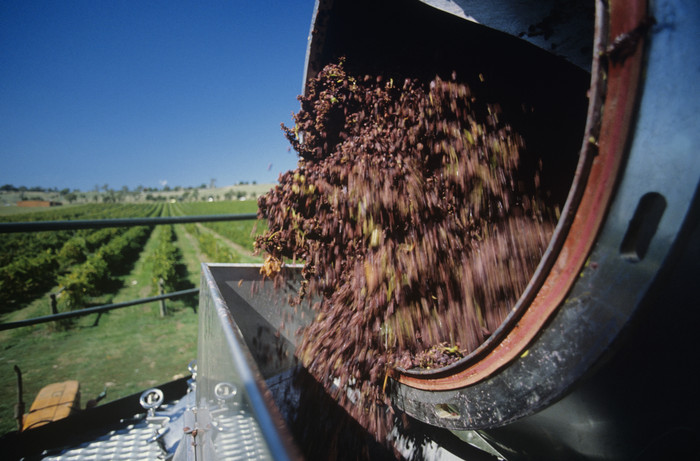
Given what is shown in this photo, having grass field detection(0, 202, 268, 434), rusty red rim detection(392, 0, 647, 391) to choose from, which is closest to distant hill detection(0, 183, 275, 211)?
grass field detection(0, 202, 268, 434)

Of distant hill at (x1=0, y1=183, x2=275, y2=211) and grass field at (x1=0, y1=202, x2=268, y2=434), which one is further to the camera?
distant hill at (x1=0, y1=183, x2=275, y2=211)

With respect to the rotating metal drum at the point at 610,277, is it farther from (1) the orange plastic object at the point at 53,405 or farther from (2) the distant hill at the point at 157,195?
(2) the distant hill at the point at 157,195

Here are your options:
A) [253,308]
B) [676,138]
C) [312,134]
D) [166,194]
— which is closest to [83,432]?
[253,308]

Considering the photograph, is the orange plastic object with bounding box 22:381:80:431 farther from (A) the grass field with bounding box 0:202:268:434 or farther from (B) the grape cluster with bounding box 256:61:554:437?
(B) the grape cluster with bounding box 256:61:554:437

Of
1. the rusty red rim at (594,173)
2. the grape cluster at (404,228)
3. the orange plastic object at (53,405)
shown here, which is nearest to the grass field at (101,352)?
the orange plastic object at (53,405)

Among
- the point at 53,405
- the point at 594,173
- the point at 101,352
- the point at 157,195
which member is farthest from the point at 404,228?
the point at 157,195

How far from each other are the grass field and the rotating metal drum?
15.8 feet

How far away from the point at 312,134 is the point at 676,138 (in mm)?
1548

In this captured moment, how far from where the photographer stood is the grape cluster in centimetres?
117

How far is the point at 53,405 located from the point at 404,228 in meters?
2.92

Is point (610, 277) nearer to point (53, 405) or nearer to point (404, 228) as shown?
point (404, 228)

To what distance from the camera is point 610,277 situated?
57cm

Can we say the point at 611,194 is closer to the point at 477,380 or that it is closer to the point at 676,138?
the point at 676,138

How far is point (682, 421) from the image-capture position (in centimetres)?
67
